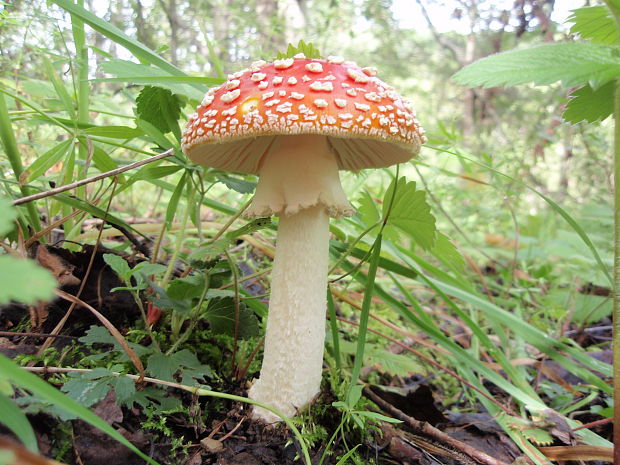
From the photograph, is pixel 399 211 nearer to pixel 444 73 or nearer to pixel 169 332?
pixel 169 332

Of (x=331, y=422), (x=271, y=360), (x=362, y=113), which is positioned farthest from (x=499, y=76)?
(x=331, y=422)

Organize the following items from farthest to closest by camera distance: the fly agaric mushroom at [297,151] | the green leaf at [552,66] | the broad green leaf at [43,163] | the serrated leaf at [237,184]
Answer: the serrated leaf at [237,184] < the broad green leaf at [43,163] < the fly agaric mushroom at [297,151] < the green leaf at [552,66]

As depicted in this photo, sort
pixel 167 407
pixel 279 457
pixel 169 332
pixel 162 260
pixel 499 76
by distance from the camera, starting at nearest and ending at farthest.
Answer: pixel 499 76, pixel 167 407, pixel 279 457, pixel 169 332, pixel 162 260

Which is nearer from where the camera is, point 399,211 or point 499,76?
point 499,76

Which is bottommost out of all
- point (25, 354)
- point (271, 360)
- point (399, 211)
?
point (271, 360)

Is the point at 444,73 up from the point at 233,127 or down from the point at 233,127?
up

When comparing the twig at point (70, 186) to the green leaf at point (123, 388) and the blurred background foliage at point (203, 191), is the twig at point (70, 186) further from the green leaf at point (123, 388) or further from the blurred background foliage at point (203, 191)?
the green leaf at point (123, 388)

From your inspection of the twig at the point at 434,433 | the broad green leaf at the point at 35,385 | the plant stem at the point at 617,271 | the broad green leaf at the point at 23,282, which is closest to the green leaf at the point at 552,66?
the plant stem at the point at 617,271

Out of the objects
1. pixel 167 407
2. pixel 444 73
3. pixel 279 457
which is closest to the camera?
pixel 167 407
